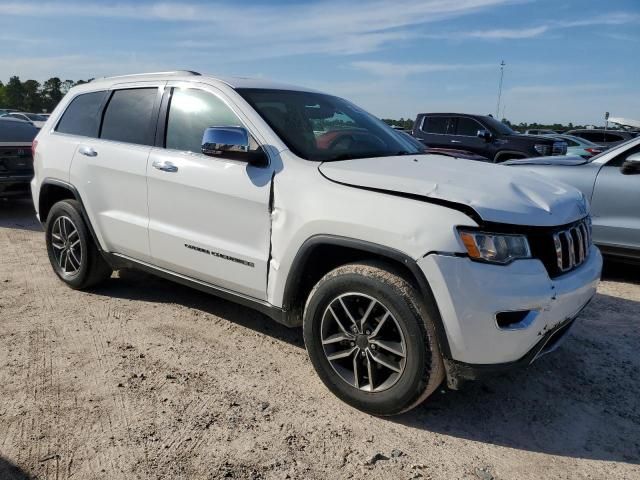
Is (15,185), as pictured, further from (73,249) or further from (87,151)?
(87,151)

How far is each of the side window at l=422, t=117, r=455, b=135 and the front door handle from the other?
1065 cm

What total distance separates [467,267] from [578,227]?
3.23ft

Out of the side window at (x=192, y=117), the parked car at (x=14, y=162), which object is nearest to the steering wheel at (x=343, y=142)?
the side window at (x=192, y=117)

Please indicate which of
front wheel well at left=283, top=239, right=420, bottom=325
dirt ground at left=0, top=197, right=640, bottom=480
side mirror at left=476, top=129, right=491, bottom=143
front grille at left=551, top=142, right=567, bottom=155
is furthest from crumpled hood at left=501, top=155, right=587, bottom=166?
front grille at left=551, top=142, right=567, bottom=155

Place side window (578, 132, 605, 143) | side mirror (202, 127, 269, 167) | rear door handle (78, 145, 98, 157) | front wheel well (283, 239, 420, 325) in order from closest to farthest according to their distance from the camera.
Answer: front wheel well (283, 239, 420, 325) → side mirror (202, 127, 269, 167) → rear door handle (78, 145, 98, 157) → side window (578, 132, 605, 143)

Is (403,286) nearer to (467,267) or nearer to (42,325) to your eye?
(467,267)

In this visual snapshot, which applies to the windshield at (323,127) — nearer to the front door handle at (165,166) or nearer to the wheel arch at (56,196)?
the front door handle at (165,166)

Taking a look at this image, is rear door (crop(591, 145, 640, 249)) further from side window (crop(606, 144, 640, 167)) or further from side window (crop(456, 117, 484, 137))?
Answer: side window (crop(456, 117, 484, 137))

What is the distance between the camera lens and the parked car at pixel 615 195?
5.25 meters

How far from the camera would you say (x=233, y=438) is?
2674 millimetres

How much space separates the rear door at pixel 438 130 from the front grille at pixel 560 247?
413 inches

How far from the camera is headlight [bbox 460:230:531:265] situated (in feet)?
8.23

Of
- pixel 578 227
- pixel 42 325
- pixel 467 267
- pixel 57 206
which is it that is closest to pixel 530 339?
pixel 467 267

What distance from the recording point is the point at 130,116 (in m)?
4.17
